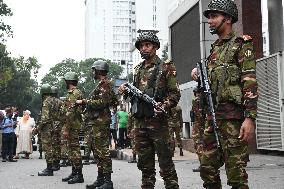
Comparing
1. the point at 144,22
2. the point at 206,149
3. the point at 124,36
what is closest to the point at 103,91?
the point at 206,149

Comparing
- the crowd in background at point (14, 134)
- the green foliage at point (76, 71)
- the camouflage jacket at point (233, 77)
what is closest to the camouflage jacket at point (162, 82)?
the camouflage jacket at point (233, 77)

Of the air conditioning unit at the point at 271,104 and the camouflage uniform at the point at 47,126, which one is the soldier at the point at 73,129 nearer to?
the camouflage uniform at the point at 47,126

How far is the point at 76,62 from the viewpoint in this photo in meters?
104

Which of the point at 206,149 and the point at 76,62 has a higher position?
the point at 76,62

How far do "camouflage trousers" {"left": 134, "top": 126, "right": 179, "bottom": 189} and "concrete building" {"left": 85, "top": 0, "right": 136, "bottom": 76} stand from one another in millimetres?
141584

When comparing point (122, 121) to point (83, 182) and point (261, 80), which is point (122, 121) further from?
point (83, 182)

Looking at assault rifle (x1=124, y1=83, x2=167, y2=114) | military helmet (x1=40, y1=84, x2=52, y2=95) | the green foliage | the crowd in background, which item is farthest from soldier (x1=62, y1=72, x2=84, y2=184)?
the green foliage

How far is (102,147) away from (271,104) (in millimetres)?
6608

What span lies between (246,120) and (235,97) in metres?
0.27

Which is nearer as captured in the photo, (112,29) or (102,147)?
(102,147)

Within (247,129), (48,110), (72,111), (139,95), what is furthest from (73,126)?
(247,129)

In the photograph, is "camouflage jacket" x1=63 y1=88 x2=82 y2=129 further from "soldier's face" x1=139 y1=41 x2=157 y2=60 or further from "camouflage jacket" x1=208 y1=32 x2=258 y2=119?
"camouflage jacket" x1=208 y1=32 x2=258 y2=119

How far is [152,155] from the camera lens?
223 inches

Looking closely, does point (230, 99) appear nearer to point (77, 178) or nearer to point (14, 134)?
point (77, 178)
